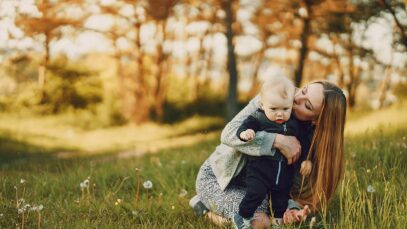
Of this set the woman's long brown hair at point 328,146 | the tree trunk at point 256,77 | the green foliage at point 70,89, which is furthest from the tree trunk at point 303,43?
the woman's long brown hair at point 328,146

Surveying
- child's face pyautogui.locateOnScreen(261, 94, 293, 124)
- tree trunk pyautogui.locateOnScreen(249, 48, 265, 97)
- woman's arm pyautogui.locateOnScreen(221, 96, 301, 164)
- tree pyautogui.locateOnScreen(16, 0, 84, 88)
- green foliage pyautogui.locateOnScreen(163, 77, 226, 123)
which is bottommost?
green foliage pyautogui.locateOnScreen(163, 77, 226, 123)

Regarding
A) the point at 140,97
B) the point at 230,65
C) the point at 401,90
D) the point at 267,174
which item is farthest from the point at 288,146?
the point at 140,97

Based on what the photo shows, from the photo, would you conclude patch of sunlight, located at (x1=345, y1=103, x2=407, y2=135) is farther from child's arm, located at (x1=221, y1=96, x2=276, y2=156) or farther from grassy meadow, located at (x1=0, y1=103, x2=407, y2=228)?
child's arm, located at (x1=221, y1=96, x2=276, y2=156)

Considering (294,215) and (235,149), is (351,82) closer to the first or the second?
(235,149)

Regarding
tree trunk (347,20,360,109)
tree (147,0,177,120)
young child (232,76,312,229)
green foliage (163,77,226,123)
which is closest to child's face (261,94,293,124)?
young child (232,76,312,229)

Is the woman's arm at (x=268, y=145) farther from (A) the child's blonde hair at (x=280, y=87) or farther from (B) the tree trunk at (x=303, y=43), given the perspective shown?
(B) the tree trunk at (x=303, y=43)

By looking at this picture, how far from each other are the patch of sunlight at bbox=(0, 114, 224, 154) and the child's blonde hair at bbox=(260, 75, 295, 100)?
1022 centimetres

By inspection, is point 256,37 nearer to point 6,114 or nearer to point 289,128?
point 6,114

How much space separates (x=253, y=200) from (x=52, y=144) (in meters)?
11.6

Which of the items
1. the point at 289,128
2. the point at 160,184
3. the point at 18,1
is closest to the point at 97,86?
the point at 18,1

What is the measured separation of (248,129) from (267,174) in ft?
1.11

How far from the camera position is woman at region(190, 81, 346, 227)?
11.2 feet

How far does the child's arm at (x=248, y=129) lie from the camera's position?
329 centimetres

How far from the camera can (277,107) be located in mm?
3291
